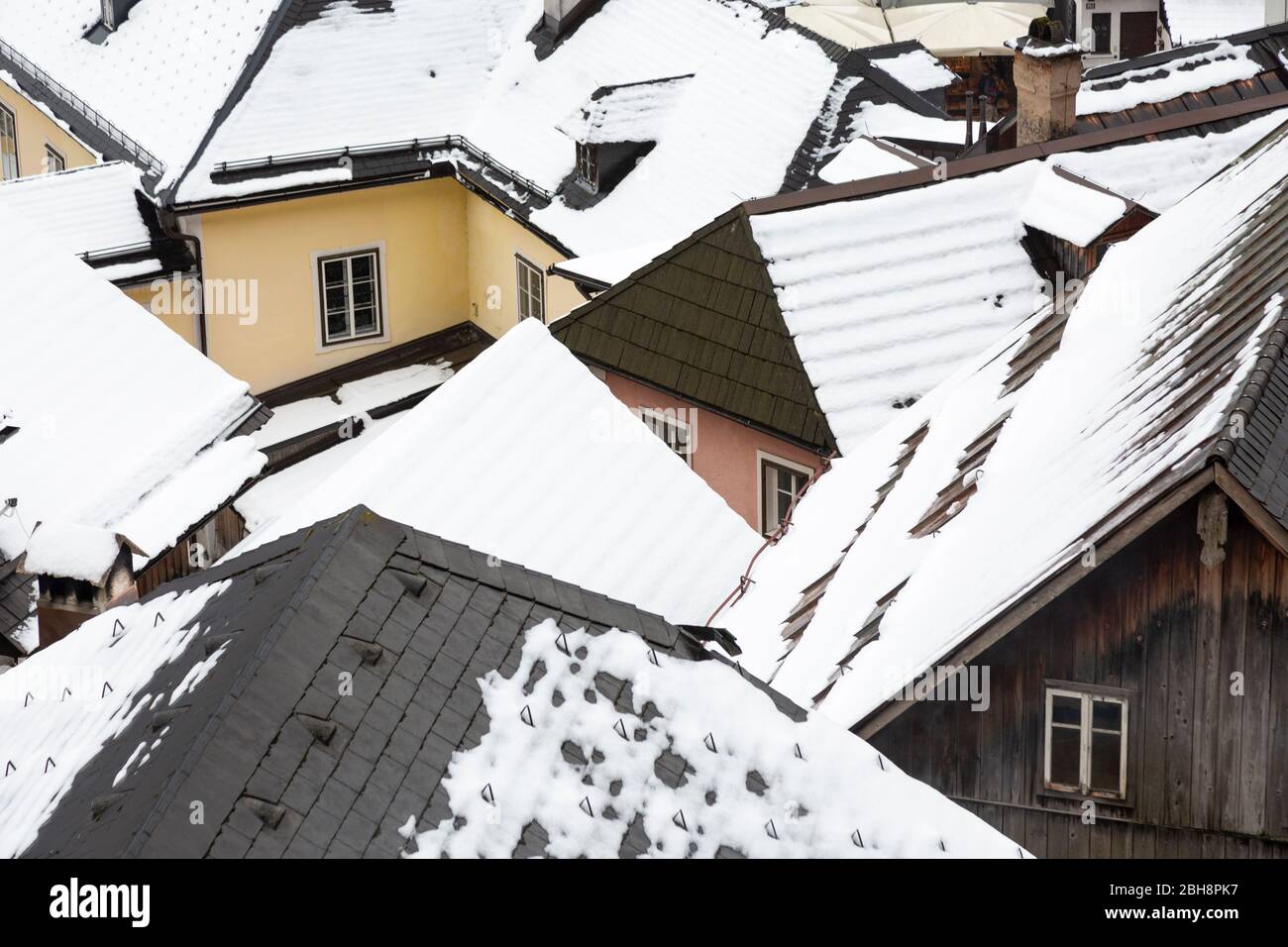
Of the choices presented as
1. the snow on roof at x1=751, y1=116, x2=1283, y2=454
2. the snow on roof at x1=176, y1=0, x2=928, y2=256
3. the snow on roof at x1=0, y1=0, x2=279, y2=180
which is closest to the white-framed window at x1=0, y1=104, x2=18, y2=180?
the snow on roof at x1=0, y1=0, x2=279, y2=180

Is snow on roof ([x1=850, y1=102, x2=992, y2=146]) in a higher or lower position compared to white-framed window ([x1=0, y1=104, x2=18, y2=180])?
higher

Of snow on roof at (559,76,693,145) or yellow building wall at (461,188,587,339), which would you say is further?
yellow building wall at (461,188,587,339)

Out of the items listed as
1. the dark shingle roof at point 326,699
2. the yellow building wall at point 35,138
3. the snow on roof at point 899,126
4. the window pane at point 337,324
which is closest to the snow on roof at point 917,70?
the snow on roof at point 899,126

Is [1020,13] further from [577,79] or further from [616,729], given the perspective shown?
[616,729]

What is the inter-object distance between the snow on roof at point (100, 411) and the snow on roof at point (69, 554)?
7.84 feet

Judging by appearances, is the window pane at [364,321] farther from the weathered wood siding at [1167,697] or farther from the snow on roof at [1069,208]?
the weathered wood siding at [1167,697]

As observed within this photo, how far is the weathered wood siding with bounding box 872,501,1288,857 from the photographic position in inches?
599

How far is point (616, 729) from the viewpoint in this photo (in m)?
12.2

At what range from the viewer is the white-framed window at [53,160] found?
38.9m

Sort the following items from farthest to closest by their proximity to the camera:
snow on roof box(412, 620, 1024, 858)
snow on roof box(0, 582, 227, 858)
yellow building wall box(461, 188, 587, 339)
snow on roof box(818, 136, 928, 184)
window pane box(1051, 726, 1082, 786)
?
yellow building wall box(461, 188, 587, 339)
snow on roof box(818, 136, 928, 184)
window pane box(1051, 726, 1082, 786)
snow on roof box(0, 582, 227, 858)
snow on roof box(412, 620, 1024, 858)

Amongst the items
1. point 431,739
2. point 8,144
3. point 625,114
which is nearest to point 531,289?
point 625,114

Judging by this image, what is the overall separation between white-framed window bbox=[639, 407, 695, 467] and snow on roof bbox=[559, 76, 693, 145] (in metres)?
6.55

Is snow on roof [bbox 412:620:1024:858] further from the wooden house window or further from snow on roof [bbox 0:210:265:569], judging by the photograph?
the wooden house window
